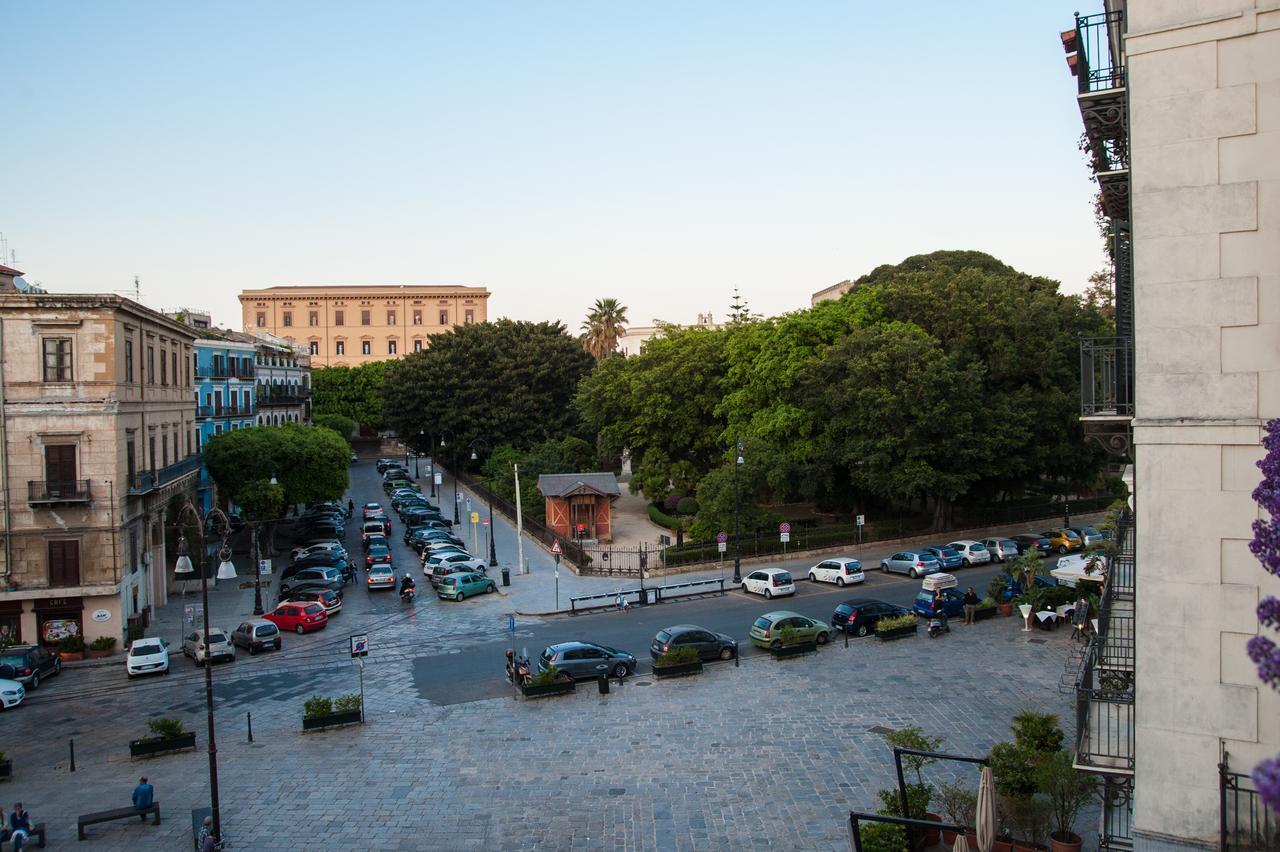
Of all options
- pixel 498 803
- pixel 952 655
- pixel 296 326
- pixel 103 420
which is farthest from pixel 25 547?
pixel 296 326

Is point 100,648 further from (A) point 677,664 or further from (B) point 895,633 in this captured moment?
(B) point 895,633

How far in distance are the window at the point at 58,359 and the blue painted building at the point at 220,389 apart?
52.4 ft

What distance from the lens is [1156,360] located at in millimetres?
9688

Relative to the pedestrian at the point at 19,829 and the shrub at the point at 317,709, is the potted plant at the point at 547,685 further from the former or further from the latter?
the pedestrian at the point at 19,829

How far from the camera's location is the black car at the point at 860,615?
30.5 meters

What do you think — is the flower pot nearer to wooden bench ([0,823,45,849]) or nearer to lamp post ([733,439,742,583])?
wooden bench ([0,823,45,849])

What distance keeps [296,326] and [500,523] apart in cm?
7809

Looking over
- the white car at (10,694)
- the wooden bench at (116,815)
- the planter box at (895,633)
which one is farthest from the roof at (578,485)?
the wooden bench at (116,815)

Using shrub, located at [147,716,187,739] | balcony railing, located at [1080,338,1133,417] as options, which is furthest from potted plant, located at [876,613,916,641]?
shrub, located at [147,716,187,739]

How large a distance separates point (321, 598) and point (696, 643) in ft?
51.0

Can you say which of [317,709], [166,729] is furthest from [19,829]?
[317,709]

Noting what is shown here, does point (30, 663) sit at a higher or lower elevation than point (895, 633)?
higher

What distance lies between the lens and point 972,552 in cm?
4194

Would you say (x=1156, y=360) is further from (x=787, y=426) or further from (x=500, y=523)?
(x=500, y=523)
